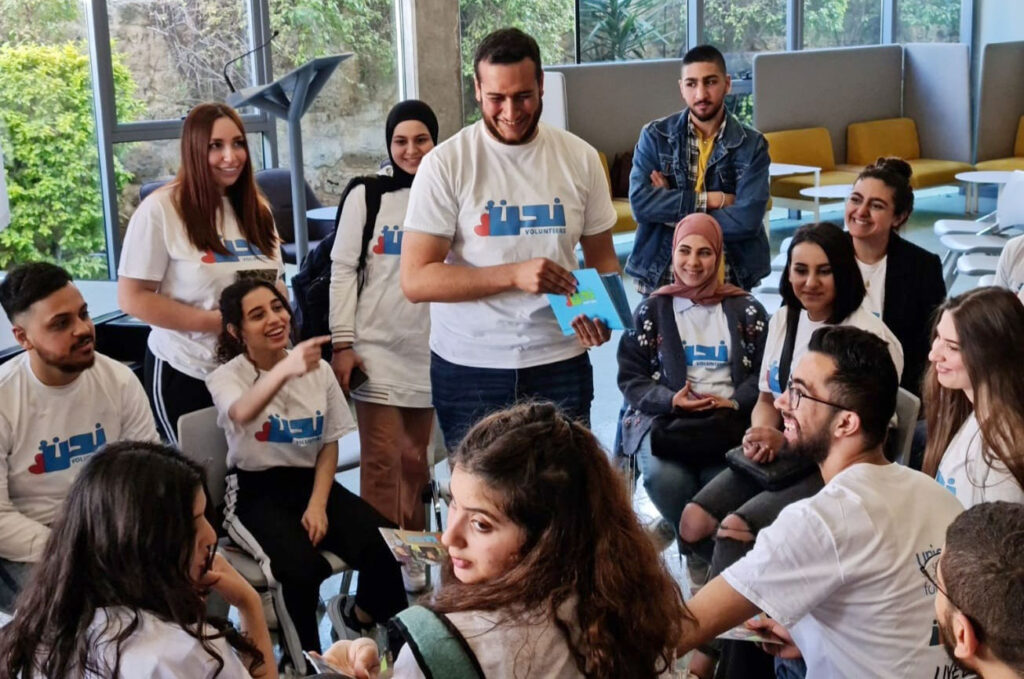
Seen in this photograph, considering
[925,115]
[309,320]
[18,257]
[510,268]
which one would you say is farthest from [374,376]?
[925,115]

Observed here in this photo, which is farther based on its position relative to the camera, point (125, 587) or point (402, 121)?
point (402, 121)

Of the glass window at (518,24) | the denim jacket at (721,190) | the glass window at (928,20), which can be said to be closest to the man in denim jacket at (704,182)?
the denim jacket at (721,190)

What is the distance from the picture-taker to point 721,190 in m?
4.34

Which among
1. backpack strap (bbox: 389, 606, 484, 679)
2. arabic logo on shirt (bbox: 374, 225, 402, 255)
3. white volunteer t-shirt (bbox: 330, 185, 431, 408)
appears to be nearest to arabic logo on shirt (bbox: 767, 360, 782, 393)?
white volunteer t-shirt (bbox: 330, 185, 431, 408)

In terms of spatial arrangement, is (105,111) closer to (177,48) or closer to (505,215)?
(177,48)

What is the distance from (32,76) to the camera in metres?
6.03

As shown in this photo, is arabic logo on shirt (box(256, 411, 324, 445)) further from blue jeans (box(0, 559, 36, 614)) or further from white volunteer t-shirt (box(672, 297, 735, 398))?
white volunteer t-shirt (box(672, 297, 735, 398))

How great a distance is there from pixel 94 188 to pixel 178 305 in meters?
3.57

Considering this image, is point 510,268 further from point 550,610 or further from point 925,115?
point 925,115

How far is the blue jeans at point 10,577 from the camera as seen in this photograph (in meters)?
2.74

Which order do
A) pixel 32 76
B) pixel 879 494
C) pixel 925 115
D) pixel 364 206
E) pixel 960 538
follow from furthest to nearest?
pixel 925 115 → pixel 32 76 → pixel 364 206 → pixel 879 494 → pixel 960 538

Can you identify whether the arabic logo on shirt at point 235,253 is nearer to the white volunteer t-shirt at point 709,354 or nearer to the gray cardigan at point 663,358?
the gray cardigan at point 663,358

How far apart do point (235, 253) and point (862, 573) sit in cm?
203

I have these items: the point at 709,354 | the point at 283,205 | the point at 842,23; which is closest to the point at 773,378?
the point at 709,354
